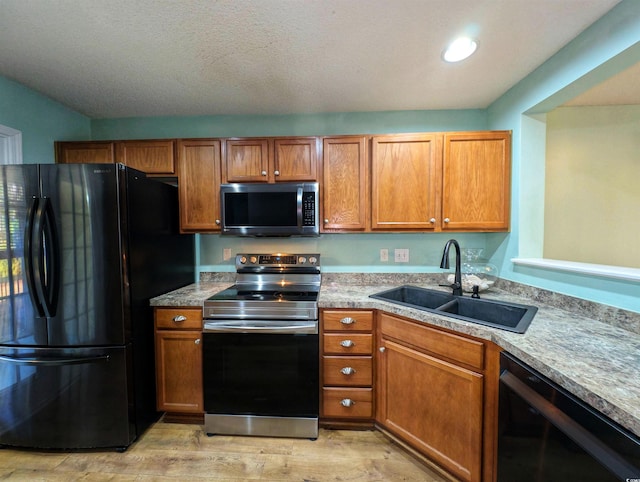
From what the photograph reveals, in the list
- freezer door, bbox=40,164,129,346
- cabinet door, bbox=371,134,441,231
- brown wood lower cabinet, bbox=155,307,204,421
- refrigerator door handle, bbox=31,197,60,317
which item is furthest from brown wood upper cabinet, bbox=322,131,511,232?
refrigerator door handle, bbox=31,197,60,317

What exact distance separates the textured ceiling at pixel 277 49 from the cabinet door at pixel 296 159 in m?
0.36

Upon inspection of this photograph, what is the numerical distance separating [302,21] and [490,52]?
3.80 feet

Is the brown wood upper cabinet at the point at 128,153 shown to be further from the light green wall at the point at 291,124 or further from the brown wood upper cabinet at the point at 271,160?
the brown wood upper cabinet at the point at 271,160

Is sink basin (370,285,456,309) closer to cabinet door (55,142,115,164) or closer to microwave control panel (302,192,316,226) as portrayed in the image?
microwave control panel (302,192,316,226)

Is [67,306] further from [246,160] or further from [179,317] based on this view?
[246,160]

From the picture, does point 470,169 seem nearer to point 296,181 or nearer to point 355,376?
point 296,181

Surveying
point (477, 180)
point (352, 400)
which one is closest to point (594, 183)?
point (477, 180)

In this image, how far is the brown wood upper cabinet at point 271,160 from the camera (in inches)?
81.8

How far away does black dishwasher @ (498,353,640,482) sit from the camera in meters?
0.73

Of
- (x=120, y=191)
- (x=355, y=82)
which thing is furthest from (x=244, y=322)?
(x=355, y=82)

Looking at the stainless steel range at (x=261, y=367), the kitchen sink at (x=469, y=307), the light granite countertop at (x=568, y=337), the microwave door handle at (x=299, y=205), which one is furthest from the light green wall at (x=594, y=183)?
the stainless steel range at (x=261, y=367)

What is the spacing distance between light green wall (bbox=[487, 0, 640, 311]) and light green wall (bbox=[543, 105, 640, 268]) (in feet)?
1.34

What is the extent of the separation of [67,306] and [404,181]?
2459 millimetres

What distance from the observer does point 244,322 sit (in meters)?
1.75
